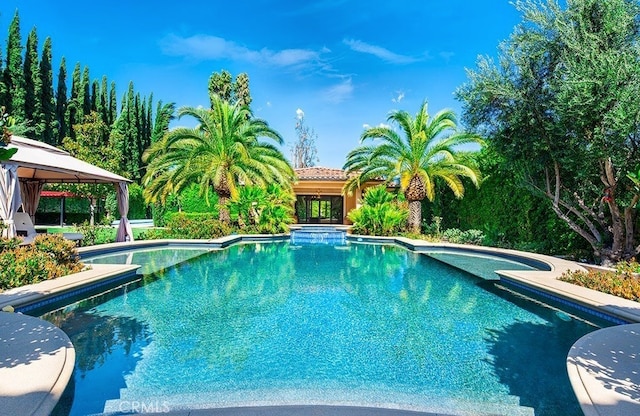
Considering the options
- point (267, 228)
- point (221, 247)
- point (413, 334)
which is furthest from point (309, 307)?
point (267, 228)

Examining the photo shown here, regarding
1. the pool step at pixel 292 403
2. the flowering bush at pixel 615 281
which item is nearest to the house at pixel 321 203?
the flowering bush at pixel 615 281

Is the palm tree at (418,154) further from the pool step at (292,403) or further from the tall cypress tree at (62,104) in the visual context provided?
the tall cypress tree at (62,104)

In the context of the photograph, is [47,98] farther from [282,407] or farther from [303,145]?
[282,407]

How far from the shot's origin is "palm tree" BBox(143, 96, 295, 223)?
742 inches

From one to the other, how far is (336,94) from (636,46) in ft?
89.6

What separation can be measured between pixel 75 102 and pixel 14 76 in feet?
20.7

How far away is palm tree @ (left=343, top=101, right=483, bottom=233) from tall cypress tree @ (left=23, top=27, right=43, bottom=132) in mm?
26211

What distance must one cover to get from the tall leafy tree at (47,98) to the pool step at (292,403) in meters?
33.7

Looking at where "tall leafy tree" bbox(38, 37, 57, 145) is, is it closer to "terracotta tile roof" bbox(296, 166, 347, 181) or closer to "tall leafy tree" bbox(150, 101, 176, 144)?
"tall leafy tree" bbox(150, 101, 176, 144)

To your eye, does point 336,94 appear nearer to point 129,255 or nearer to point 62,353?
point 129,255

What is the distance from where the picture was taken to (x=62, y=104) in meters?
33.7

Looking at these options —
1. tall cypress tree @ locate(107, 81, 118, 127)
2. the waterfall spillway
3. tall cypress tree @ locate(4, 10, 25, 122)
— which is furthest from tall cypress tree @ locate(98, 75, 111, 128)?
the waterfall spillway

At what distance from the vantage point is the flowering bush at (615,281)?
262 inches

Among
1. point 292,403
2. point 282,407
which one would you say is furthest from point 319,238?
point 282,407
